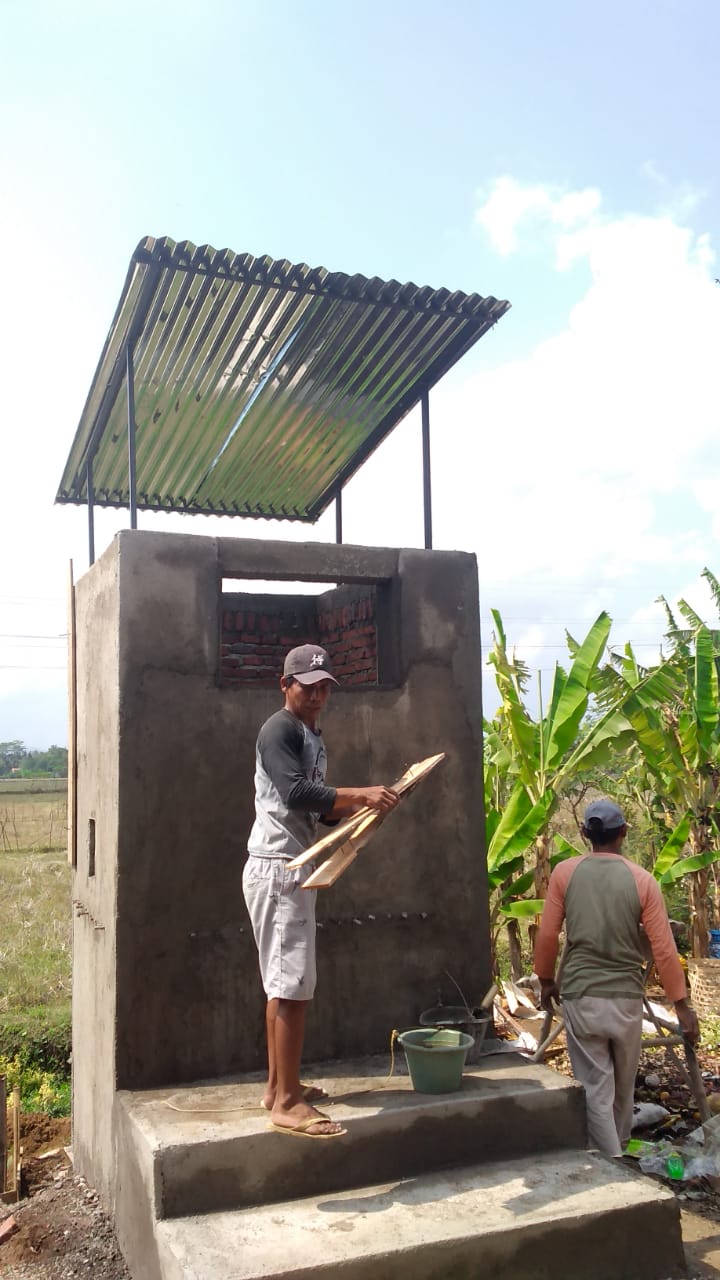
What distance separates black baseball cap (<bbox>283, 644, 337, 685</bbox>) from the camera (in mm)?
4086

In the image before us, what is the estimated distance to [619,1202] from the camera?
3.90 metres

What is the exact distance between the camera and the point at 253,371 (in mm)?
5609

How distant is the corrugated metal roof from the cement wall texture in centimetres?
115

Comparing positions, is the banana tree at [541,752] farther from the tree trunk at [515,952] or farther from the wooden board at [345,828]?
the wooden board at [345,828]

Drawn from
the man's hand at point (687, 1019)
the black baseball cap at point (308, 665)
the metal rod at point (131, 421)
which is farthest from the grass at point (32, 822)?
the black baseball cap at point (308, 665)

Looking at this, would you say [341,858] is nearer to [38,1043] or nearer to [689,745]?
[38,1043]

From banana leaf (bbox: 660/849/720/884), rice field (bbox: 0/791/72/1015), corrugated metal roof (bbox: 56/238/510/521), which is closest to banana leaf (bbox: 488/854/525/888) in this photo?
banana leaf (bbox: 660/849/720/884)

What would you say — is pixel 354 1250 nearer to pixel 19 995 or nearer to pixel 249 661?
pixel 249 661

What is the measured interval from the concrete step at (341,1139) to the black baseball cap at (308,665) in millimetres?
1809

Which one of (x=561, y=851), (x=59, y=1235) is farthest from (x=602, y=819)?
(x=561, y=851)

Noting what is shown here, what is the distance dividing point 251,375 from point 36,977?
7467 millimetres

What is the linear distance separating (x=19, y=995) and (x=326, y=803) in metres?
7.25

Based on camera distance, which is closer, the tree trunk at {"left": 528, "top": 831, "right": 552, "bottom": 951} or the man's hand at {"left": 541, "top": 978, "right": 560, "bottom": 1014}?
the man's hand at {"left": 541, "top": 978, "right": 560, "bottom": 1014}

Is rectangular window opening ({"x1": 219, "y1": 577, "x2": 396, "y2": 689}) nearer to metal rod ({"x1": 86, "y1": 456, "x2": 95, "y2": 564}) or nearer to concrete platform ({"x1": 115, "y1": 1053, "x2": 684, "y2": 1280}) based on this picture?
metal rod ({"x1": 86, "y1": 456, "x2": 95, "y2": 564})
